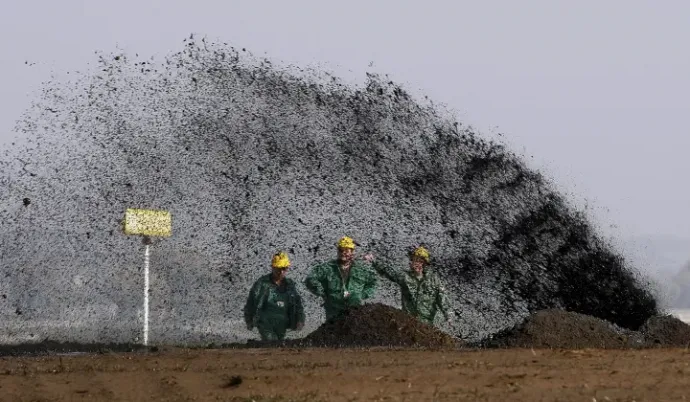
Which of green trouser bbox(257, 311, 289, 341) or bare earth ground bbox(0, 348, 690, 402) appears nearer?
bare earth ground bbox(0, 348, 690, 402)

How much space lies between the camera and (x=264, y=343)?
17.0 m

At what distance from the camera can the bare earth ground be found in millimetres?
11414

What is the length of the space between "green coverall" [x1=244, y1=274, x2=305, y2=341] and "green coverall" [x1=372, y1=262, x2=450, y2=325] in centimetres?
135

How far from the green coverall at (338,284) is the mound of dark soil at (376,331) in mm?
1580

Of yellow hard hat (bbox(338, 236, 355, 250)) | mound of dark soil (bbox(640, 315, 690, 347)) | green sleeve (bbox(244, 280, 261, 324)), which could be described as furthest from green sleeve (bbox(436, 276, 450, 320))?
mound of dark soil (bbox(640, 315, 690, 347))

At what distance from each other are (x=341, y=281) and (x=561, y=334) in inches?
152

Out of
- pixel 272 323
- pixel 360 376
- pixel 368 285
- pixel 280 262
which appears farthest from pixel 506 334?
pixel 360 376

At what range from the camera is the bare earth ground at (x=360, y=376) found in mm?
11414

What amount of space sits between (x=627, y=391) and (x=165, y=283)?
25.3 meters

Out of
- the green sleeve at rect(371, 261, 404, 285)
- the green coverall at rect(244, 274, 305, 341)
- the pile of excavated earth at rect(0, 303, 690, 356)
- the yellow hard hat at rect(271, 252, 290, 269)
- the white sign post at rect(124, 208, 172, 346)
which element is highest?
the white sign post at rect(124, 208, 172, 346)

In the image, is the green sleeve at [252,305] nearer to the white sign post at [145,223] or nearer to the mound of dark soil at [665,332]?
the white sign post at [145,223]

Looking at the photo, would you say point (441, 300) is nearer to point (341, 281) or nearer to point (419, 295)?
point (419, 295)

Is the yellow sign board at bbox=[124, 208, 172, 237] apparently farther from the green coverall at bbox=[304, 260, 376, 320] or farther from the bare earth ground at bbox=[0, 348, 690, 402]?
the bare earth ground at bbox=[0, 348, 690, 402]

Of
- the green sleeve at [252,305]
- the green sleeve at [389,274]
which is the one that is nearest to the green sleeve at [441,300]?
the green sleeve at [389,274]
